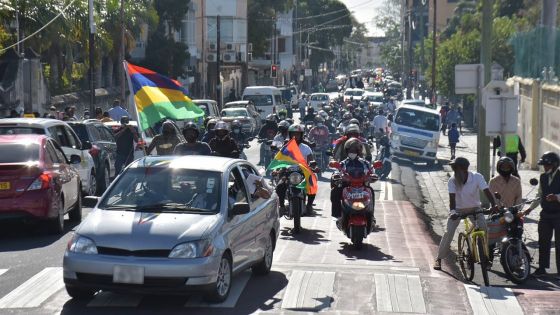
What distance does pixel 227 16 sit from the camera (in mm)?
79938

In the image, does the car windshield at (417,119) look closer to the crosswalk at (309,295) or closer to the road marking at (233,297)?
the crosswalk at (309,295)

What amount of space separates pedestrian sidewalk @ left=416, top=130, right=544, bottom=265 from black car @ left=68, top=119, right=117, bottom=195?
22.7 ft

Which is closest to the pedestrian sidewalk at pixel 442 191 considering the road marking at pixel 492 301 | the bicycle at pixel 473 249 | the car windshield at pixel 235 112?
Result: the bicycle at pixel 473 249

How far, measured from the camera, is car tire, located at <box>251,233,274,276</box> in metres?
12.5

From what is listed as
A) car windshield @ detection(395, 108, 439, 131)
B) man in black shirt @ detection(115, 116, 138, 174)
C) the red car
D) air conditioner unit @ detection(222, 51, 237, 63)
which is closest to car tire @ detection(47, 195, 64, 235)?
the red car

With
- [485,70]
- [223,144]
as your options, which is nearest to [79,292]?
[223,144]

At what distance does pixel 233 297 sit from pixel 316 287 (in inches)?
46.3

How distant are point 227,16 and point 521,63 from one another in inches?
1815

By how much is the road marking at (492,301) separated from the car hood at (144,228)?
2.96 metres

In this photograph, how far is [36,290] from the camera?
11.5 m

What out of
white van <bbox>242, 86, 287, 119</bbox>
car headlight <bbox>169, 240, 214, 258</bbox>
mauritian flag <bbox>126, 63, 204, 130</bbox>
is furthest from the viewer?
white van <bbox>242, 86, 287, 119</bbox>

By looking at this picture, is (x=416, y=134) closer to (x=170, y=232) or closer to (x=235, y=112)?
(x=235, y=112)

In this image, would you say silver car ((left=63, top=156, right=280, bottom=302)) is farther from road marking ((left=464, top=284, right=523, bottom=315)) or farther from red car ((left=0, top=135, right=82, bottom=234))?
red car ((left=0, top=135, right=82, bottom=234))

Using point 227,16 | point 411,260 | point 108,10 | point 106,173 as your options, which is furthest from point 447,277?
point 227,16
